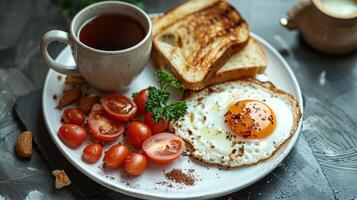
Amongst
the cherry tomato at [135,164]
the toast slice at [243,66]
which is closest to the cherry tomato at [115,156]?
the cherry tomato at [135,164]

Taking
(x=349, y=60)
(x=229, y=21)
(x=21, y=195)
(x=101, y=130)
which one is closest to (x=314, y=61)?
(x=349, y=60)

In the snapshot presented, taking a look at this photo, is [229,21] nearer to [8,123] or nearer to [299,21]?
[299,21]

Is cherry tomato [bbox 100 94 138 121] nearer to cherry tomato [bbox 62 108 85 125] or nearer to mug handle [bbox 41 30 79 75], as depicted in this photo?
cherry tomato [bbox 62 108 85 125]

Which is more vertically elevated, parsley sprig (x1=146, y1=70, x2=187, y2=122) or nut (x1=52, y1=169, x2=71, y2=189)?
parsley sprig (x1=146, y1=70, x2=187, y2=122)

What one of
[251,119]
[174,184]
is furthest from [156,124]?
[251,119]

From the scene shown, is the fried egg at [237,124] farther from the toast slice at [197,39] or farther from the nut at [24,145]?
the nut at [24,145]

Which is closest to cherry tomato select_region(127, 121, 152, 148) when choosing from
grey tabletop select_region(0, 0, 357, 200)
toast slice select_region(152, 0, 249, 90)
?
grey tabletop select_region(0, 0, 357, 200)
